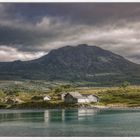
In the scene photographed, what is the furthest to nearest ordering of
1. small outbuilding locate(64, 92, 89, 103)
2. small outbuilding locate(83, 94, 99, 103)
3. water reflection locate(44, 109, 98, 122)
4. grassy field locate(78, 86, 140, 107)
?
small outbuilding locate(64, 92, 89, 103) → small outbuilding locate(83, 94, 99, 103) → grassy field locate(78, 86, 140, 107) → water reflection locate(44, 109, 98, 122)

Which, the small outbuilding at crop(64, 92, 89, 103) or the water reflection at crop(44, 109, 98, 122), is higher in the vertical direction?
the small outbuilding at crop(64, 92, 89, 103)

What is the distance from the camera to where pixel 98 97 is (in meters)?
75.2

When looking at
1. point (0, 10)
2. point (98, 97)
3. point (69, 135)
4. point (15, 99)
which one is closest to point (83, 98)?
point (98, 97)

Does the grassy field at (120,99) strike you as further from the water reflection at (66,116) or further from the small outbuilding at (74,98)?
the water reflection at (66,116)

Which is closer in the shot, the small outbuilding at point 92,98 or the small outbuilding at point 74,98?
the small outbuilding at point 92,98

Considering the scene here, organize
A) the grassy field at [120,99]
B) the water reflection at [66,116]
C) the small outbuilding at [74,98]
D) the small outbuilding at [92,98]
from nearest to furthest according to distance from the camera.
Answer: the water reflection at [66,116] < the grassy field at [120,99] < the small outbuilding at [92,98] < the small outbuilding at [74,98]

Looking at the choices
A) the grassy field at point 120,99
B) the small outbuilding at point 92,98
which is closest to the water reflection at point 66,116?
the grassy field at point 120,99

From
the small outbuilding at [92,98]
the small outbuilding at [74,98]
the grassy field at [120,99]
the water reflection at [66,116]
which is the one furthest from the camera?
the small outbuilding at [74,98]

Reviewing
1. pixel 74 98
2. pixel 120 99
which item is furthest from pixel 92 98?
pixel 120 99

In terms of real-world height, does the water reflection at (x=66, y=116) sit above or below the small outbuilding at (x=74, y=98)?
below

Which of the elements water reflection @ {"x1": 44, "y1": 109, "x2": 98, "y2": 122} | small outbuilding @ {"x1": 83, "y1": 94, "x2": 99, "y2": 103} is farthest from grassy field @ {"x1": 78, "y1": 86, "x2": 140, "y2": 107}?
water reflection @ {"x1": 44, "y1": 109, "x2": 98, "y2": 122}

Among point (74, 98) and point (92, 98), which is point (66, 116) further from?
point (74, 98)

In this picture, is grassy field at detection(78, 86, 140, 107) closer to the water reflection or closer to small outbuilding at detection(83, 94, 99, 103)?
small outbuilding at detection(83, 94, 99, 103)

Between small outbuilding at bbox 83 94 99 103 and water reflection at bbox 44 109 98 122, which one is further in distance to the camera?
small outbuilding at bbox 83 94 99 103
